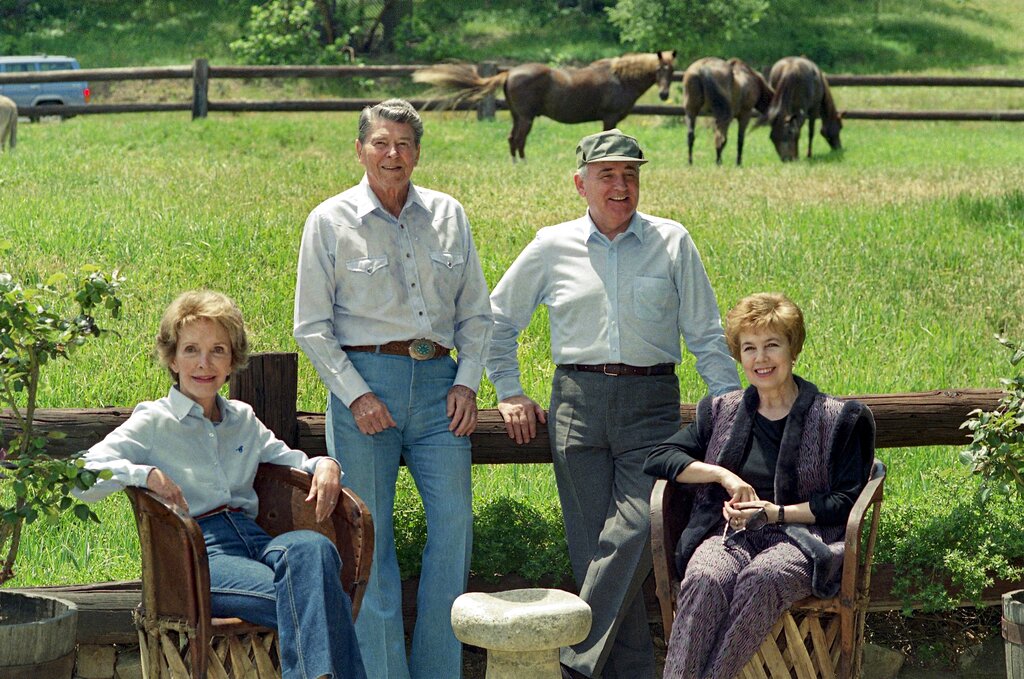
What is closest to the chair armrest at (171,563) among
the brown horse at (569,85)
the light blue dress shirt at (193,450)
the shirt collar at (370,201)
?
the light blue dress shirt at (193,450)

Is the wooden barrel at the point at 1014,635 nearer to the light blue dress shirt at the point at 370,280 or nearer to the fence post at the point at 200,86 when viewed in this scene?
the light blue dress shirt at the point at 370,280

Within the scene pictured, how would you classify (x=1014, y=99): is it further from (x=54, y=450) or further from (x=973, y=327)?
(x=54, y=450)

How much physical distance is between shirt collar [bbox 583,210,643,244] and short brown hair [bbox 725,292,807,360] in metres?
0.60

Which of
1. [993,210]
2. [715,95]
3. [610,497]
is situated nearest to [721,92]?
[715,95]

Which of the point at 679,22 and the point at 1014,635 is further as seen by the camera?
the point at 679,22

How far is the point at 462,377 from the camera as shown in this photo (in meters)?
4.38

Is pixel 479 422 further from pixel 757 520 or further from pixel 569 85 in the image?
pixel 569 85

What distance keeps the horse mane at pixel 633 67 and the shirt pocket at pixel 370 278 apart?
1445cm

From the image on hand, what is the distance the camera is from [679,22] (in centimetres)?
3391

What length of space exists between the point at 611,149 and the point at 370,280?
909mm

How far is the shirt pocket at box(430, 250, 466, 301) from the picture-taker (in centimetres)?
436

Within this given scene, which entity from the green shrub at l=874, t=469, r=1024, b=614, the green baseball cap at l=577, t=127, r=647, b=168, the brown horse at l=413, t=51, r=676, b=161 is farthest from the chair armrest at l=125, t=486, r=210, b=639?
the brown horse at l=413, t=51, r=676, b=161

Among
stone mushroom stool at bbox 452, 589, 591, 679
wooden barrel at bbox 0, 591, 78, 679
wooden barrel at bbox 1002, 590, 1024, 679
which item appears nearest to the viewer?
stone mushroom stool at bbox 452, 589, 591, 679

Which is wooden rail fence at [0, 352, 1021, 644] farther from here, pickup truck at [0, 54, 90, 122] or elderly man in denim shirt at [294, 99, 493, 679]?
pickup truck at [0, 54, 90, 122]
